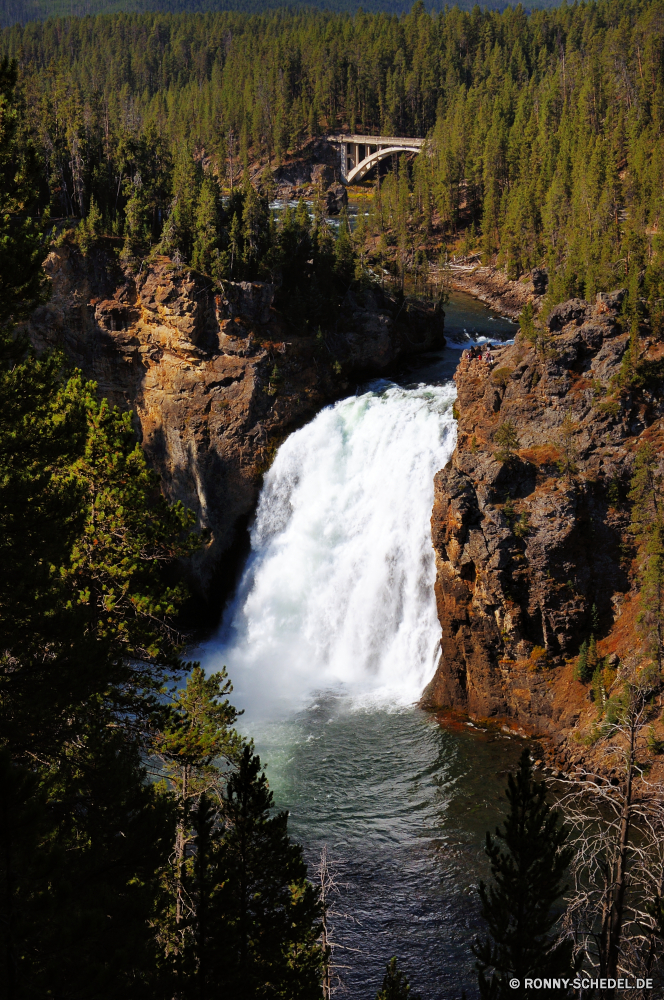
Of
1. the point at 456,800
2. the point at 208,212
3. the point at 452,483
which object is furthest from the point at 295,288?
the point at 456,800

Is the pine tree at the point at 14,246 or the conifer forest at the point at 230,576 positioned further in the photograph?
the pine tree at the point at 14,246

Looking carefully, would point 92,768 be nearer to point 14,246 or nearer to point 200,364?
point 14,246

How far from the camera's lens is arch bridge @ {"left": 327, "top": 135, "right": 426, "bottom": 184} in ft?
392

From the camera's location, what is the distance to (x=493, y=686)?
1404 inches

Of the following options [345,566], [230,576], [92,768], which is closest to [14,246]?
[92,768]

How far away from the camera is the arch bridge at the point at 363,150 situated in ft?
392

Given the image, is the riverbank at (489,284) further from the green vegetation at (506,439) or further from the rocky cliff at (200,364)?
the green vegetation at (506,439)

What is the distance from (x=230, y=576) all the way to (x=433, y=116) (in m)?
116

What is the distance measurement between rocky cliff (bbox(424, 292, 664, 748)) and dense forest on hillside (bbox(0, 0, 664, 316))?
A: 14.4 feet

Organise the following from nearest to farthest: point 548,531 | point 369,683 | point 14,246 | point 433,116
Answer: point 14,246 → point 548,531 → point 369,683 → point 433,116

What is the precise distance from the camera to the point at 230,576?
1909 inches

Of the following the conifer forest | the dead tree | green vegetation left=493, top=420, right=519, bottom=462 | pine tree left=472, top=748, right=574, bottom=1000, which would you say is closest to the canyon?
green vegetation left=493, top=420, right=519, bottom=462

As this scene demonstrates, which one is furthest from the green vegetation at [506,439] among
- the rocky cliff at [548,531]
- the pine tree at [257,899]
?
the pine tree at [257,899]

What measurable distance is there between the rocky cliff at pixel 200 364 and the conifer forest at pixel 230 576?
56 centimetres
